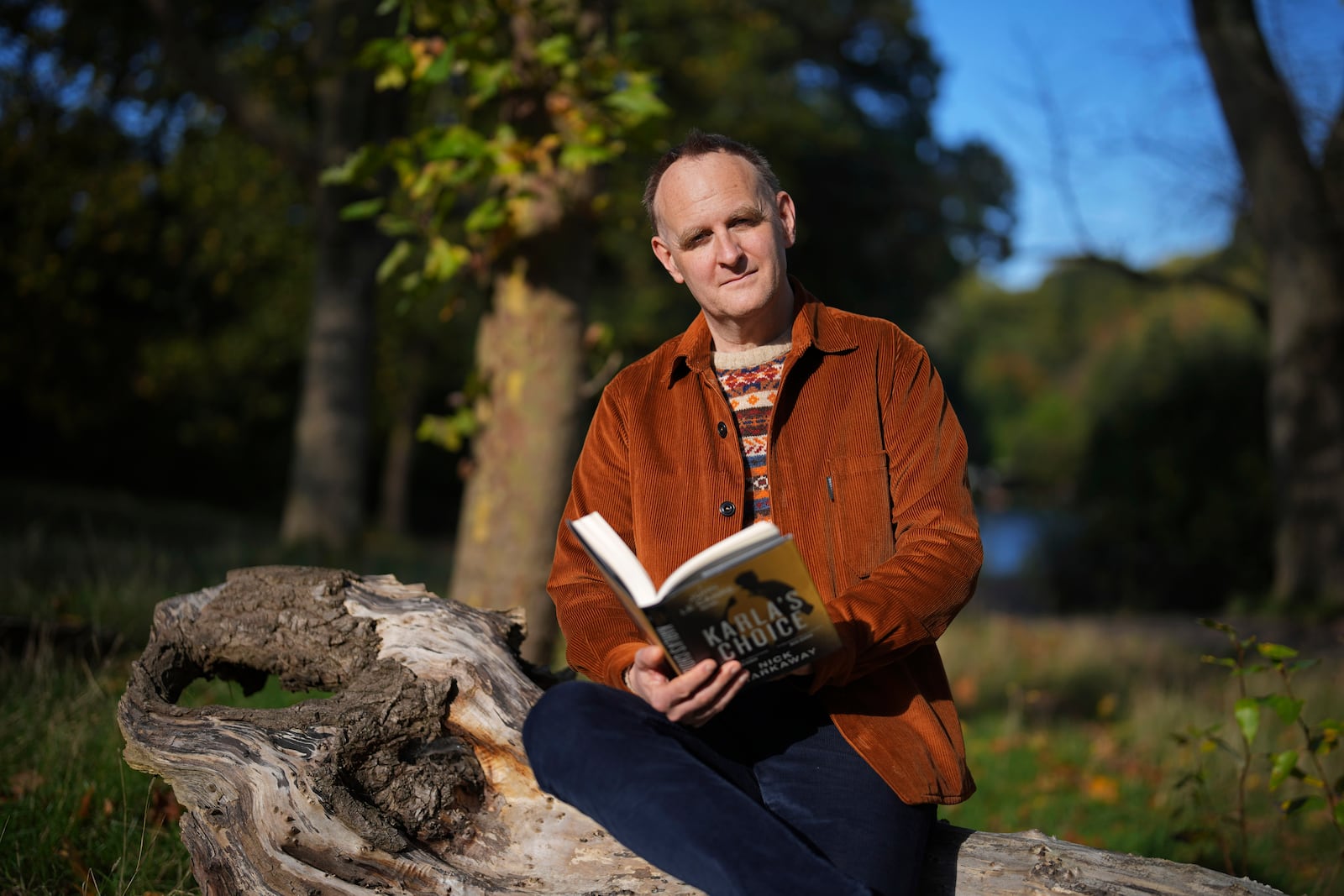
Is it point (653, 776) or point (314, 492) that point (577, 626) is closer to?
point (653, 776)

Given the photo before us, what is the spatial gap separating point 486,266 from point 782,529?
2.72 m

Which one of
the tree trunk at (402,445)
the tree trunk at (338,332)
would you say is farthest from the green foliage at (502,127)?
the tree trunk at (402,445)

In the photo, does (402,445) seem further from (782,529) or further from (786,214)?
(782,529)

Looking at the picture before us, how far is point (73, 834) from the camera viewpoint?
3088 mm

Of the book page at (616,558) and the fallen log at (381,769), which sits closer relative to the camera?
the book page at (616,558)

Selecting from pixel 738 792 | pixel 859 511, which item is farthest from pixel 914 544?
pixel 738 792

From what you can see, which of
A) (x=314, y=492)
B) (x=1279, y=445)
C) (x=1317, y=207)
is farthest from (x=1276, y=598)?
(x=314, y=492)

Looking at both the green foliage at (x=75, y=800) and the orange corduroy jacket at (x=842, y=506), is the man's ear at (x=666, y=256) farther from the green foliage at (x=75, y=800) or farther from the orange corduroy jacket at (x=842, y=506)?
the green foliage at (x=75, y=800)

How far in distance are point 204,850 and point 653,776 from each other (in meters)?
1.10

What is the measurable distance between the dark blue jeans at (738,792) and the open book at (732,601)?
8.4 inches

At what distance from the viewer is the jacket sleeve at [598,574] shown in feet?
8.13

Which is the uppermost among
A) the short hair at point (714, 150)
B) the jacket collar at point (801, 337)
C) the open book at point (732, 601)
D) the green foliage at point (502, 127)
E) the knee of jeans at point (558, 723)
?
the green foliage at point (502, 127)

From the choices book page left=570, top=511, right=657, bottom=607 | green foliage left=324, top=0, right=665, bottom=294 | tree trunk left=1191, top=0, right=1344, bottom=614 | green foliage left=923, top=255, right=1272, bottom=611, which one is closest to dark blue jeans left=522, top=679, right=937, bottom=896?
book page left=570, top=511, right=657, bottom=607

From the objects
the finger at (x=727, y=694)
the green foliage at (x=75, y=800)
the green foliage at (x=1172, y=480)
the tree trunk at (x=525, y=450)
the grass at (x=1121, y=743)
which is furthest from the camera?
the green foliage at (x=1172, y=480)
